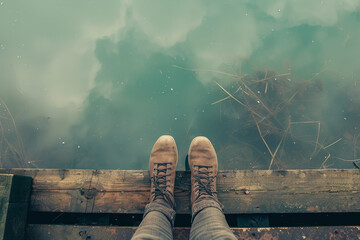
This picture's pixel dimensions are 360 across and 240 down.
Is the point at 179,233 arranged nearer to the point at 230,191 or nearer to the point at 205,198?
the point at 205,198

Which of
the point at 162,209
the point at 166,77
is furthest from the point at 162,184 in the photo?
the point at 166,77

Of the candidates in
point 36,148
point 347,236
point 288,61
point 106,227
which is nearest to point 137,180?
point 106,227

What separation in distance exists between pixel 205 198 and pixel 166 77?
116cm

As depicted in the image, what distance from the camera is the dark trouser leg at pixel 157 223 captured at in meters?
1.05

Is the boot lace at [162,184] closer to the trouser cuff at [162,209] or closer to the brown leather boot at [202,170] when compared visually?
the trouser cuff at [162,209]

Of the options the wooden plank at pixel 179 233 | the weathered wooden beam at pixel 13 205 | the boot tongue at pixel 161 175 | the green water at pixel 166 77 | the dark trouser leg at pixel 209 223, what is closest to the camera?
the dark trouser leg at pixel 209 223

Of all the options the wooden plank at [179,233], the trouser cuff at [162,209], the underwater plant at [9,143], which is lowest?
the wooden plank at [179,233]

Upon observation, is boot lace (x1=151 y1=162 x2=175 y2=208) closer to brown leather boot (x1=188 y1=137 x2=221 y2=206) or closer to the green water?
brown leather boot (x1=188 y1=137 x2=221 y2=206)

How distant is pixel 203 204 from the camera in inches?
51.2

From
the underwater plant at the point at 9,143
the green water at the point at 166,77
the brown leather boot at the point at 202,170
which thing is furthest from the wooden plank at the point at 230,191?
the underwater plant at the point at 9,143

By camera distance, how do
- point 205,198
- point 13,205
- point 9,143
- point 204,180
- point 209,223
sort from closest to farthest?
point 209,223 < point 13,205 < point 205,198 < point 204,180 < point 9,143

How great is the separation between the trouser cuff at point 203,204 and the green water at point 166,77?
607 mm

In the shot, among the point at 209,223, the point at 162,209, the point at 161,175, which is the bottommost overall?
the point at 209,223

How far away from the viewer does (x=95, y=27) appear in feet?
6.83
